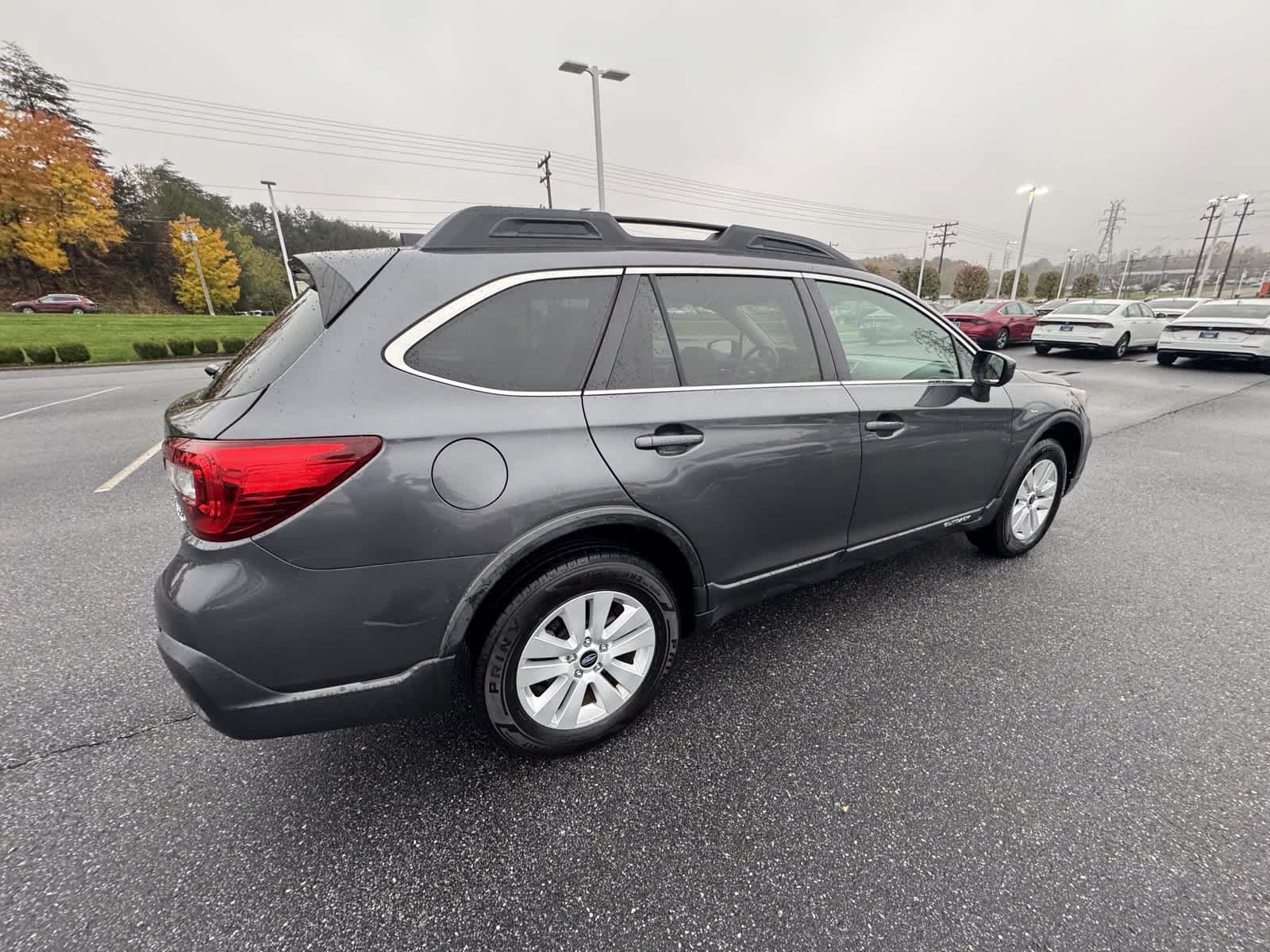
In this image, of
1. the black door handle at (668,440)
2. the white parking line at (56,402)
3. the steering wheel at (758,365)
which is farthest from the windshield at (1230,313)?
the white parking line at (56,402)

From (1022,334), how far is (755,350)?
1930 centimetres

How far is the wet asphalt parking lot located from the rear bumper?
406mm

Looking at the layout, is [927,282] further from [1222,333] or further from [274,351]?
[274,351]

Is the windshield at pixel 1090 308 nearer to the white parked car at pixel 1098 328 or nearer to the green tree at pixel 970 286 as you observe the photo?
the white parked car at pixel 1098 328

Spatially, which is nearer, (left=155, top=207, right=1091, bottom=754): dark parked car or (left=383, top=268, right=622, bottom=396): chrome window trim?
(left=155, top=207, right=1091, bottom=754): dark parked car

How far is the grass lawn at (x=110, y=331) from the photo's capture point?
19988mm

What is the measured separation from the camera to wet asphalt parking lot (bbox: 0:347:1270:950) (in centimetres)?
151

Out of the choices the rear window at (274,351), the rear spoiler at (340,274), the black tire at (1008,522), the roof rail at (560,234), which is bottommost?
the black tire at (1008,522)

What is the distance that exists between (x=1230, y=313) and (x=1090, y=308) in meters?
3.16

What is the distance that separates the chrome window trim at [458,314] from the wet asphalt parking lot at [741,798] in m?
1.34

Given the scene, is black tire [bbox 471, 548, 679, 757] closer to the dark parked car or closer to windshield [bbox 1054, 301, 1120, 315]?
the dark parked car

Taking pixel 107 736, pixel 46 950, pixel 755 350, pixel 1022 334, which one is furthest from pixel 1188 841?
pixel 1022 334

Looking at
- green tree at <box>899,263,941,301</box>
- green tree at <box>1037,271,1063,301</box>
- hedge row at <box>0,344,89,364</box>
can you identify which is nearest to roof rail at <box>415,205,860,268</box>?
hedge row at <box>0,344,89,364</box>

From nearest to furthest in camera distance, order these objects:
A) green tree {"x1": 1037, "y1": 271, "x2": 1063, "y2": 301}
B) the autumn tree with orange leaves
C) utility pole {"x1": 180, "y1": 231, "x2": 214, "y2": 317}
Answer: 1. the autumn tree with orange leaves
2. utility pole {"x1": 180, "y1": 231, "x2": 214, "y2": 317}
3. green tree {"x1": 1037, "y1": 271, "x2": 1063, "y2": 301}
